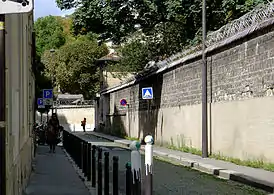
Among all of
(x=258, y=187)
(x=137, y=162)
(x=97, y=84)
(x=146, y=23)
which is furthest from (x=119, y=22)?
(x=97, y=84)

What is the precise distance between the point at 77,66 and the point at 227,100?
49735 mm

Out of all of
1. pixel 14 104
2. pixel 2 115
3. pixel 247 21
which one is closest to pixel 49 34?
pixel 247 21

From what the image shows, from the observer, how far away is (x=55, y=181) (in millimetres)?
13297

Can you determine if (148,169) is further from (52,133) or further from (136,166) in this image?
(52,133)

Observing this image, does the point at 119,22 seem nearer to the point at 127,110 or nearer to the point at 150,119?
the point at 150,119

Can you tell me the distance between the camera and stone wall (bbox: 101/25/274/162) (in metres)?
16.1

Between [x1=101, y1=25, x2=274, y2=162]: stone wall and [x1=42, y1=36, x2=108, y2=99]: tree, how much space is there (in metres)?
37.4

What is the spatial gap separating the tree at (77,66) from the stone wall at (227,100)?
1474 inches

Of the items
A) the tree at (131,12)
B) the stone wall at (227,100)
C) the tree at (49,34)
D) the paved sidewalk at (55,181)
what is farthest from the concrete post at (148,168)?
the tree at (49,34)

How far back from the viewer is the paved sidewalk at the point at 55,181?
11406 millimetres

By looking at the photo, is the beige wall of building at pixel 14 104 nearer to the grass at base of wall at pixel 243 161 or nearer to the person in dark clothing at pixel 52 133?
the grass at base of wall at pixel 243 161

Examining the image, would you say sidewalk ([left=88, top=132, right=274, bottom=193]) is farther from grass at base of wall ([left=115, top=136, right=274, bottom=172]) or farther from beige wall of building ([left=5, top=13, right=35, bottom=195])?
beige wall of building ([left=5, top=13, right=35, bottom=195])

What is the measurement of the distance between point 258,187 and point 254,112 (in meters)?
4.77

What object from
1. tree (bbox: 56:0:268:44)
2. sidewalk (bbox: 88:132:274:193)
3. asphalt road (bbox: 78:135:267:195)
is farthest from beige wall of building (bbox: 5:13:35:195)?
tree (bbox: 56:0:268:44)
